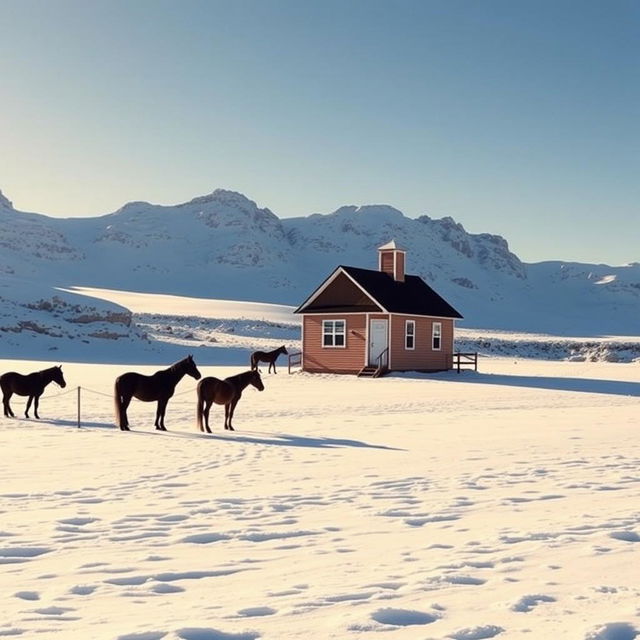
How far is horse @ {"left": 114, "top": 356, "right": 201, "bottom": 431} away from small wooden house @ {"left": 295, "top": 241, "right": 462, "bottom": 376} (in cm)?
2099

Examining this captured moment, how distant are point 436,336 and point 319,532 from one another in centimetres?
3573

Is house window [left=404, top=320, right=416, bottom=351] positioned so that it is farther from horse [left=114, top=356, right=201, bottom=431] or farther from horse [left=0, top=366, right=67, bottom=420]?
horse [left=0, top=366, right=67, bottom=420]

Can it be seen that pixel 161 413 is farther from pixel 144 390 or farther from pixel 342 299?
pixel 342 299

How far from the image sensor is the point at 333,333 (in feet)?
132

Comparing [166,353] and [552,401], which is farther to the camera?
[166,353]

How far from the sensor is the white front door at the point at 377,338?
3912 centimetres

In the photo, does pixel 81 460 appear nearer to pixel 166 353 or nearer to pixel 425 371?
pixel 425 371

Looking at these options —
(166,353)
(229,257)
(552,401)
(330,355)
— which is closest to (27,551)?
(552,401)

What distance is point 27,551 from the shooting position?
7230 millimetres

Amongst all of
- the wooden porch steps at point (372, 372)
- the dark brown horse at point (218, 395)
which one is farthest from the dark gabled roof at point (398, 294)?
the dark brown horse at point (218, 395)

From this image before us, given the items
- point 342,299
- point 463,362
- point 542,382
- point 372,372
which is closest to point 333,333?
point 342,299

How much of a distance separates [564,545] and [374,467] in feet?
17.4

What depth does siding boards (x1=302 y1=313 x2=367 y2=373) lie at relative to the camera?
129 ft

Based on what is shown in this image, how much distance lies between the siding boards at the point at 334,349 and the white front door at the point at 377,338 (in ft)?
1.24
